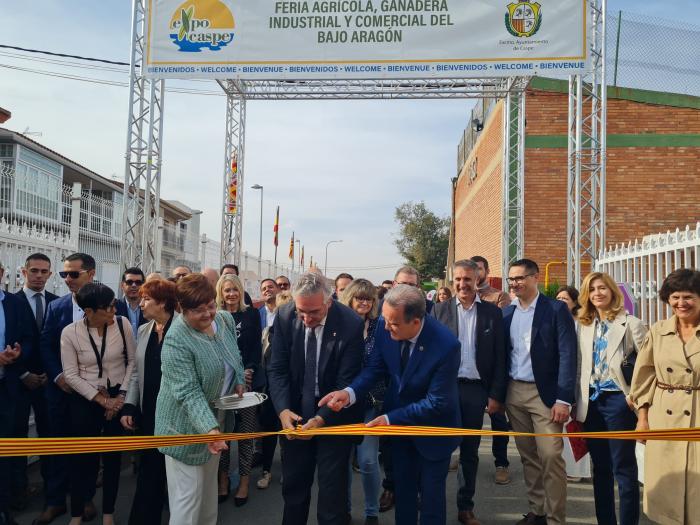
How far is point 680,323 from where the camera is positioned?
363 centimetres

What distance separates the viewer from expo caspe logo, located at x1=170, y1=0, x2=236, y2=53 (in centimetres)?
962

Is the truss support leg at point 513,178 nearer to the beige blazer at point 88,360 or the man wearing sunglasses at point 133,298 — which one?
the man wearing sunglasses at point 133,298

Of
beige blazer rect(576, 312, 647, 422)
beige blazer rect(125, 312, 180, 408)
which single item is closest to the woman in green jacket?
beige blazer rect(125, 312, 180, 408)

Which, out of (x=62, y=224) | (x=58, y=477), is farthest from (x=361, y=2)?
(x=58, y=477)

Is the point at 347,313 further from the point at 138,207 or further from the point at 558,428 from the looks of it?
the point at 138,207

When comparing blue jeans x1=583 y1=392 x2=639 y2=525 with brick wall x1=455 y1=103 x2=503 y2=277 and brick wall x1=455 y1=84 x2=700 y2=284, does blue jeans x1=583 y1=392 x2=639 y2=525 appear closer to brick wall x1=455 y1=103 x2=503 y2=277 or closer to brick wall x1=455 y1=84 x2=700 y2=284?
brick wall x1=455 y1=84 x2=700 y2=284

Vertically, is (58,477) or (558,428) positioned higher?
(558,428)

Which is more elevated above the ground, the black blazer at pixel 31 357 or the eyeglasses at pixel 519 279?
the eyeglasses at pixel 519 279

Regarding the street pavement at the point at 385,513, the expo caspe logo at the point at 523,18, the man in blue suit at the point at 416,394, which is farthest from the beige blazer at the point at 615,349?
the expo caspe logo at the point at 523,18

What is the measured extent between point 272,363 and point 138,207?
285 inches

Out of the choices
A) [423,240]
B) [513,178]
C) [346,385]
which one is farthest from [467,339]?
[423,240]

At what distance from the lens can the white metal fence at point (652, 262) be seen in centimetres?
530

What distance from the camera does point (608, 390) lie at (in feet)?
13.4

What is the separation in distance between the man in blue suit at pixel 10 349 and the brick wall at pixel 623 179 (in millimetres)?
11460
